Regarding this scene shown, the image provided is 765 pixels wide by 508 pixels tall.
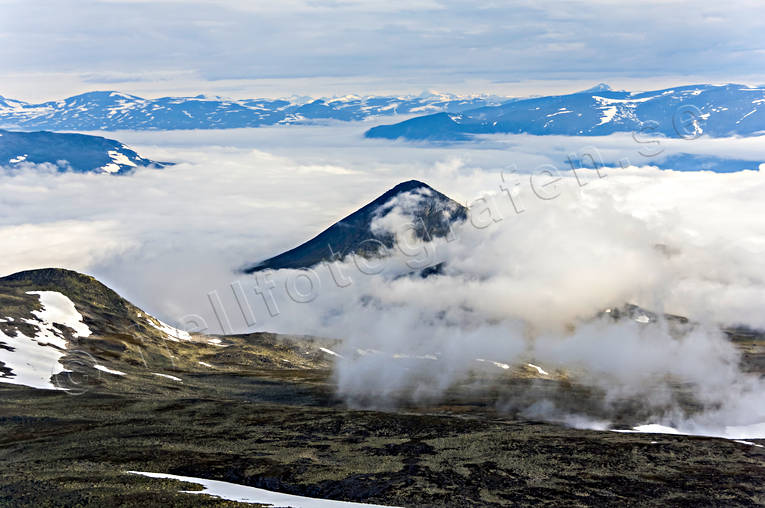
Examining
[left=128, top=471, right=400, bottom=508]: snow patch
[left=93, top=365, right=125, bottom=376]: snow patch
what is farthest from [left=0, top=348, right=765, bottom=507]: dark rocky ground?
[left=93, top=365, right=125, bottom=376]: snow patch

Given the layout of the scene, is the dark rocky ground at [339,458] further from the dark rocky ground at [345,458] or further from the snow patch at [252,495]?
the snow patch at [252,495]

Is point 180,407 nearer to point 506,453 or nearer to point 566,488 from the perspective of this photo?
point 506,453

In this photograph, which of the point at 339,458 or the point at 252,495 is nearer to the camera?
the point at 252,495

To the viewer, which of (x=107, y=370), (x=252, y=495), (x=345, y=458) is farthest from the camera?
(x=107, y=370)

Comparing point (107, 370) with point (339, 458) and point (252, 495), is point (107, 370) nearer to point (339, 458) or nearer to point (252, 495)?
point (339, 458)

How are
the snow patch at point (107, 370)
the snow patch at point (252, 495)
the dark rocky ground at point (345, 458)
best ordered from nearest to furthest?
the snow patch at point (252, 495)
the dark rocky ground at point (345, 458)
the snow patch at point (107, 370)

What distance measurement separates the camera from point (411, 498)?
79.9 meters

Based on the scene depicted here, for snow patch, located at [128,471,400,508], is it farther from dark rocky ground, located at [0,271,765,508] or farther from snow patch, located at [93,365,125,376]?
snow patch, located at [93,365,125,376]

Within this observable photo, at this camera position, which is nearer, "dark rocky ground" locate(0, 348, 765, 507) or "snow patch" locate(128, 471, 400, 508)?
"snow patch" locate(128, 471, 400, 508)

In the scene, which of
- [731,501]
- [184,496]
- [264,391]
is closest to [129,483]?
[184,496]

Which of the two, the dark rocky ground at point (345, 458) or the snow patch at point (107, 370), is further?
the snow patch at point (107, 370)

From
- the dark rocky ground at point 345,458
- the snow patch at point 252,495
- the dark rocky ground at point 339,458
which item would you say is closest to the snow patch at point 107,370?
the dark rocky ground at point 339,458

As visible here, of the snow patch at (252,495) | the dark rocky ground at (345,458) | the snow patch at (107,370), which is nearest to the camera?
the snow patch at (252,495)

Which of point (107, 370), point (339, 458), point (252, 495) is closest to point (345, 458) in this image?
point (339, 458)
